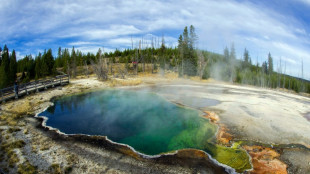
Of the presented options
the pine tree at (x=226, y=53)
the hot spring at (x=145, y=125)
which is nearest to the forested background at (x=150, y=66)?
the pine tree at (x=226, y=53)

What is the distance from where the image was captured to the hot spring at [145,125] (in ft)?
30.1

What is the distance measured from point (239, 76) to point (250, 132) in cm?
4609

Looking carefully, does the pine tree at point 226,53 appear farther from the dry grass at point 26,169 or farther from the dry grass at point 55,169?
the dry grass at point 26,169

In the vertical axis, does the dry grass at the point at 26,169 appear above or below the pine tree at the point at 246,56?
below

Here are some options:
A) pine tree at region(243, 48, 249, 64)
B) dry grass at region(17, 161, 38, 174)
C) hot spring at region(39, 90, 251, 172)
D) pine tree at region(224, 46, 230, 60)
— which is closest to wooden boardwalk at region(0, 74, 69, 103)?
hot spring at region(39, 90, 251, 172)

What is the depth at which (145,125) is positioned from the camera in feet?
41.2

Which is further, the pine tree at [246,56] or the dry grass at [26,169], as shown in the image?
the pine tree at [246,56]

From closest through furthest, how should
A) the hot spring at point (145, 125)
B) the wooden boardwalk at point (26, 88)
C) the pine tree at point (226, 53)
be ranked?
the hot spring at point (145, 125), the wooden boardwalk at point (26, 88), the pine tree at point (226, 53)

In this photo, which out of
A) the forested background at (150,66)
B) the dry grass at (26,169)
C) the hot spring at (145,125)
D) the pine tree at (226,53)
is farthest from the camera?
the pine tree at (226,53)

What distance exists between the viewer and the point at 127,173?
696cm

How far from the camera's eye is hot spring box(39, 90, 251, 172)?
9.16 metres

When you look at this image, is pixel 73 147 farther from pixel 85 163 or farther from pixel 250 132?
pixel 250 132

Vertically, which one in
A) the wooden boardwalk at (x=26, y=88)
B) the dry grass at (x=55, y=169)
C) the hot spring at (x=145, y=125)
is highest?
the wooden boardwalk at (x=26, y=88)

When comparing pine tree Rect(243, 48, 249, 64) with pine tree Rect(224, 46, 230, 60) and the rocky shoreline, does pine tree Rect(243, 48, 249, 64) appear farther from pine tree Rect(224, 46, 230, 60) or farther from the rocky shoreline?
the rocky shoreline
